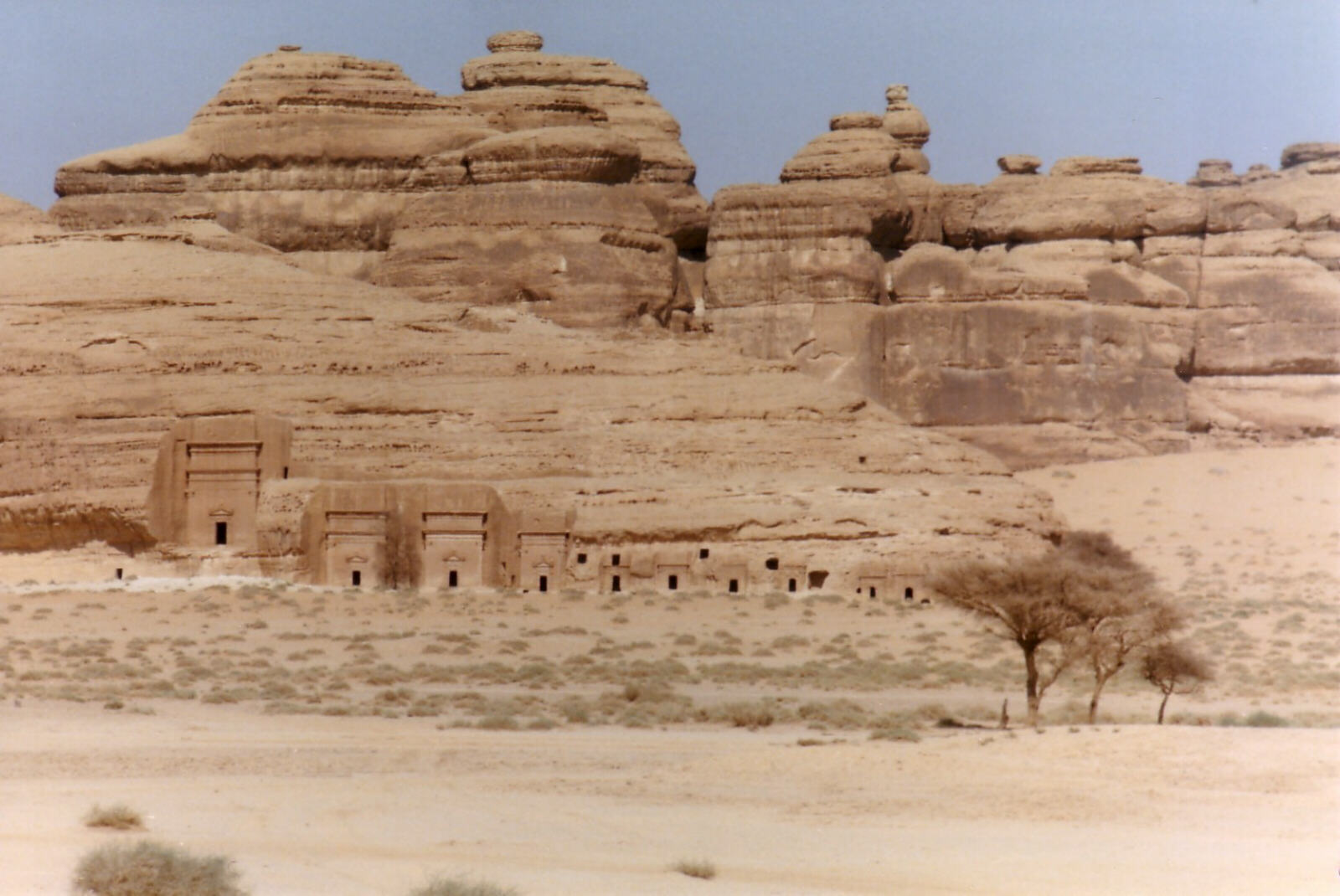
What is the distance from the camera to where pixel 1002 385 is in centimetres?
6869

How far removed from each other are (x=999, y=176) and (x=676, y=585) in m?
36.2

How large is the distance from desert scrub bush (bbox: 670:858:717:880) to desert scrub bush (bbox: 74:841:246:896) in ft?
11.3

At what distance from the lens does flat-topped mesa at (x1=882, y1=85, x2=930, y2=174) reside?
79312 millimetres

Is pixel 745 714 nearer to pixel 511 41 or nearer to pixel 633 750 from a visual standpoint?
pixel 633 750

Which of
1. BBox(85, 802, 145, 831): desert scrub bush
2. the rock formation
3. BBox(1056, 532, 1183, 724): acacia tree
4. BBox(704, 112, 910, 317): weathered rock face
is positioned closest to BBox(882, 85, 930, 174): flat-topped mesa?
the rock formation

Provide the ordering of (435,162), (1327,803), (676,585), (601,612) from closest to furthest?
1. (1327,803)
2. (601,612)
3. (676,585)
4. (435,162)

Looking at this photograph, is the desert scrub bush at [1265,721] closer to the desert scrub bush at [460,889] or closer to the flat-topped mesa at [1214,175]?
the desert scrub bush at [460,889]

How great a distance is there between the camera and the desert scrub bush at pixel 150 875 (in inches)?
624

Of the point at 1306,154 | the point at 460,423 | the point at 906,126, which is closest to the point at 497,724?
→ the point at 460,423

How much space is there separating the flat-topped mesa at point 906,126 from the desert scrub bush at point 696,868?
206ft

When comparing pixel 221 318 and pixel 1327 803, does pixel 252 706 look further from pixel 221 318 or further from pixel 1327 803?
pixel 221 318

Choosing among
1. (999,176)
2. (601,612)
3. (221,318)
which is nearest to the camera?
(601,612)

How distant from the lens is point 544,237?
57.7 meters

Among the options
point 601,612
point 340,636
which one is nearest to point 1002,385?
point 601,612
